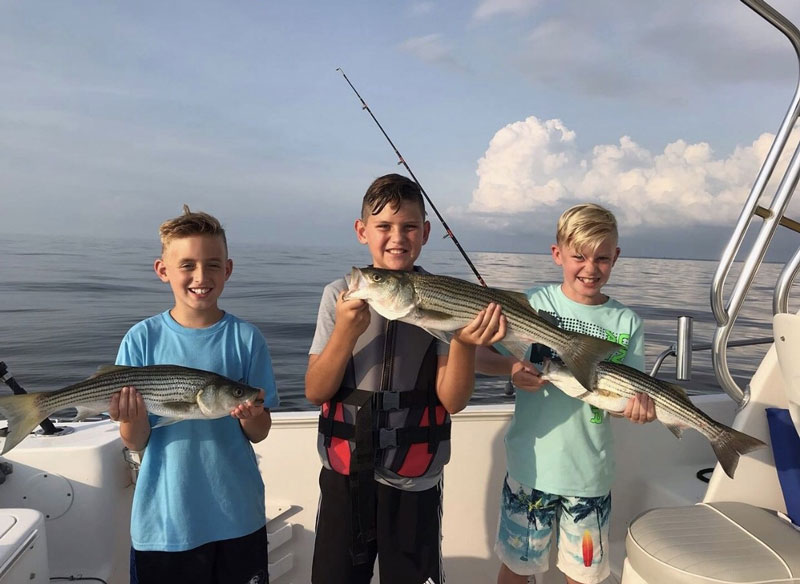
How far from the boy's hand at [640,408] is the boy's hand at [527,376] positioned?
0.41 m

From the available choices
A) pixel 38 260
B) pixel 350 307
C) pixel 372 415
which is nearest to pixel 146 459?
pixel 372 415

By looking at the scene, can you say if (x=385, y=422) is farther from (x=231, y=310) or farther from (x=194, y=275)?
(x=231, y=310)

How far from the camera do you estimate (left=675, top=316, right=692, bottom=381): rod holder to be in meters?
2.78

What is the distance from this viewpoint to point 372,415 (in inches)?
93.5

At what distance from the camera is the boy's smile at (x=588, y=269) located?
275cm

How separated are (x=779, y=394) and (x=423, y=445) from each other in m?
2.08

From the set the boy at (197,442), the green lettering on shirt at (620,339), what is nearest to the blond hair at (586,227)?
the green lettering on shirt at (620,339)

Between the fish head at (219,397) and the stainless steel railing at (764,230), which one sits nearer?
the fish head at (219,397)

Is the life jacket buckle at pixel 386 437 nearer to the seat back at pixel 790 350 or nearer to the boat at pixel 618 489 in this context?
the boat at pixel 618 489

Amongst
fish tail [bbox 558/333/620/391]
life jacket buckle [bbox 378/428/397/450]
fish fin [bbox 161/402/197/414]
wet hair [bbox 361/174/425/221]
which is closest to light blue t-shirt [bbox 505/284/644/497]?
fish tail [bbox 558/333/620/391]

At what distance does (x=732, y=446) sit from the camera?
2.41 m

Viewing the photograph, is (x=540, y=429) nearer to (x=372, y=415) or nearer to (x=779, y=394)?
(x=372, y=415)

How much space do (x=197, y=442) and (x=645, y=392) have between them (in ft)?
7.03

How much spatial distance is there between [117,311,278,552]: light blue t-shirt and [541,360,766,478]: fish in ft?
4.70
